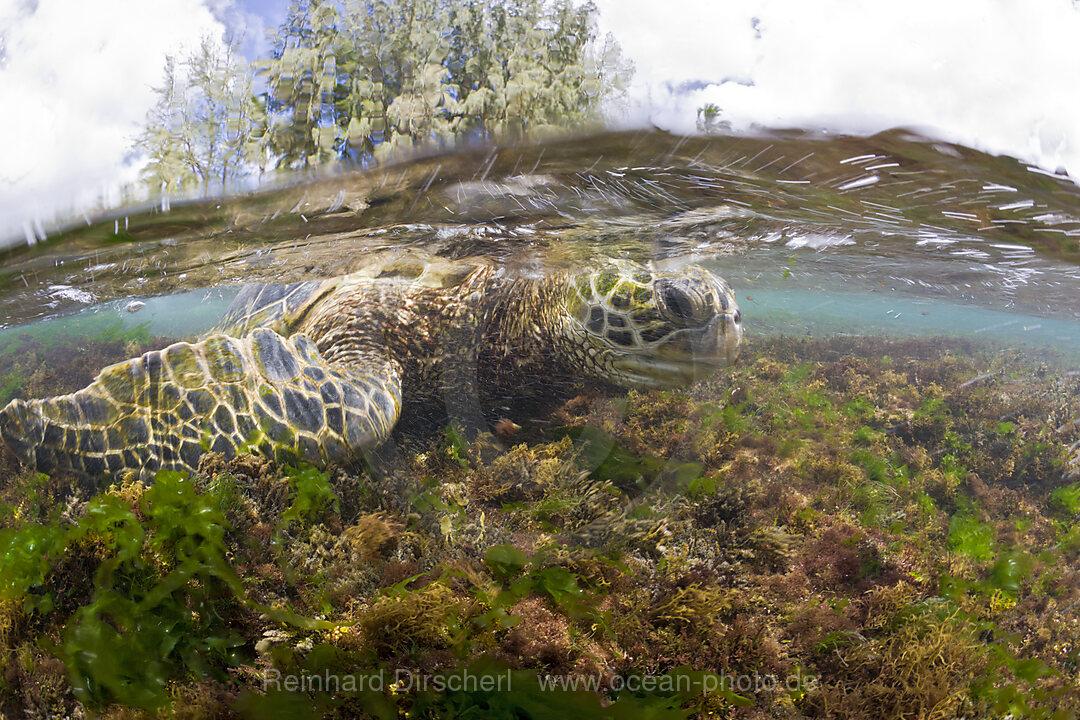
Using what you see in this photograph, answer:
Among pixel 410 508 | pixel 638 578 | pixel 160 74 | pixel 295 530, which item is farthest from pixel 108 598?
pixel 638 578

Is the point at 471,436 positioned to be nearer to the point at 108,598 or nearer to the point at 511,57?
the point at 108,598

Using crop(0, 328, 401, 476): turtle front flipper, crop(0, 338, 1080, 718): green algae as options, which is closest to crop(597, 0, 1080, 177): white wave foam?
crop(0, 338, 1080, 718): green algae

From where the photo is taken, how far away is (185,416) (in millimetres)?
2875

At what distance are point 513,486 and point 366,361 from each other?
1571 mm

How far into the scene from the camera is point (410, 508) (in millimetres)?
2969

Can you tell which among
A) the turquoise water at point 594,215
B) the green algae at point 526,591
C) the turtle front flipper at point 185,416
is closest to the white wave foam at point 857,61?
the turquoise water at point 594,215

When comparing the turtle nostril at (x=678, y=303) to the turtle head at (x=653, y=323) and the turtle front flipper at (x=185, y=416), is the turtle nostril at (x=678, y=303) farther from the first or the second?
the turtle front flipper at (x=185, y=416)

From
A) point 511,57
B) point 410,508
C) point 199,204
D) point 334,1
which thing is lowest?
point 410,508

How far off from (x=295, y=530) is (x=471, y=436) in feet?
5.30

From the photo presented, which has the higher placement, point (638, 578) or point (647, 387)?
point (647, 387)

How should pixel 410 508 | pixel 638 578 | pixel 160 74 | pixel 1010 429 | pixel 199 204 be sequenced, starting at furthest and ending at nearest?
pixel 1010 429 → pixel 410 508 → pixel 199 204 → pixel 638 578 → pixel 160 74

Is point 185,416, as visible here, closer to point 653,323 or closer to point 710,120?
point 653,323

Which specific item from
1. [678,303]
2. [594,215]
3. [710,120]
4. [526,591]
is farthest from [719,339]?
[526,591]

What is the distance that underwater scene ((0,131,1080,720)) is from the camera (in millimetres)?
1953
